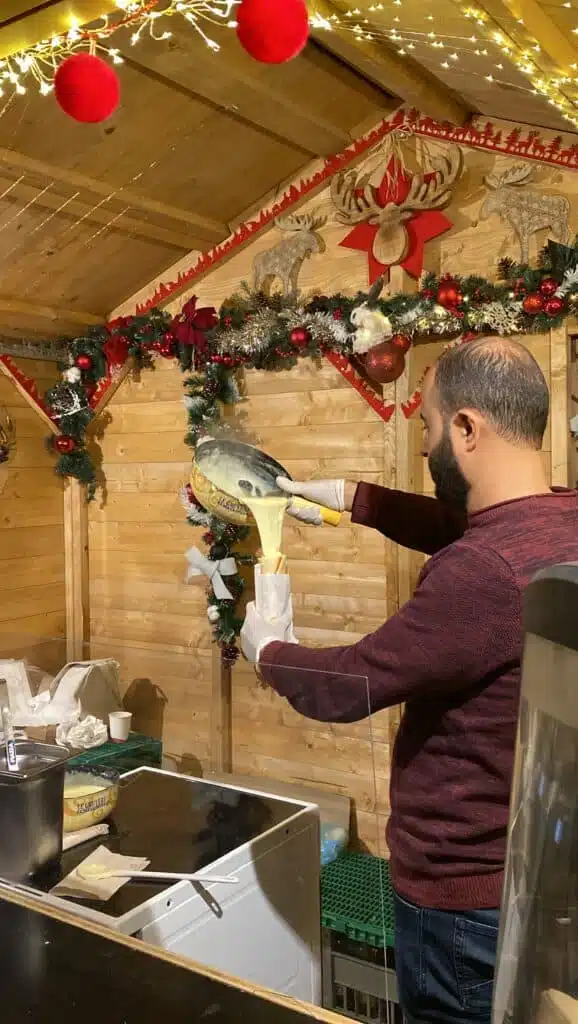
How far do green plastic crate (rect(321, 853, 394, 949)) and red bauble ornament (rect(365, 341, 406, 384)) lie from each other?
5.03 feet

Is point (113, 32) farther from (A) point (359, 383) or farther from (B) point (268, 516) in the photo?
(A) point (359, 383)

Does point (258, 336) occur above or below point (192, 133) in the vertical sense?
below

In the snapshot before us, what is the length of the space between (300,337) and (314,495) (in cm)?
139

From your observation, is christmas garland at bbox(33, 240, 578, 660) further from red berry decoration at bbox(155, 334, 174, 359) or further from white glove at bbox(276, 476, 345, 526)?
white glove at bbox(276, 476, 345, 526)

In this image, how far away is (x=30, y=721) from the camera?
4.95 feet

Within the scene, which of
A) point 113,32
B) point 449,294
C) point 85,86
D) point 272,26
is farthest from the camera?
point 449,294

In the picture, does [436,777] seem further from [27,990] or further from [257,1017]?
[27,990]

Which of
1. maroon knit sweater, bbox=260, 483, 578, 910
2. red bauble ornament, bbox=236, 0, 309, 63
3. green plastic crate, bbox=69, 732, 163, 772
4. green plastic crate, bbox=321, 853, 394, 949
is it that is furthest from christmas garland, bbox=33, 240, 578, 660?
red bauble ornament, bbox=236, 0, 309, 63

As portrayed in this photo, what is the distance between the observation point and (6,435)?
3406 mm

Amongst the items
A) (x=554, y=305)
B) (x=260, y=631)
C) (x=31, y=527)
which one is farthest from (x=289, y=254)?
(x=260, y=631)

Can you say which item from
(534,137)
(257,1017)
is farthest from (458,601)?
(534,137)

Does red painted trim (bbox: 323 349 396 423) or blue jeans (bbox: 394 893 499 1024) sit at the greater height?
red painted trim (bbox: 323 349 396 423)

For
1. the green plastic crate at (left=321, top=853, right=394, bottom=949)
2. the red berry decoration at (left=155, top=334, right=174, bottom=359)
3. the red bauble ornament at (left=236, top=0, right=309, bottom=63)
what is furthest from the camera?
the red berry decoration at (left=155, top=334, right=174, bottom=359)

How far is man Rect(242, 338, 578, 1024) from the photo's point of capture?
1054 mm
